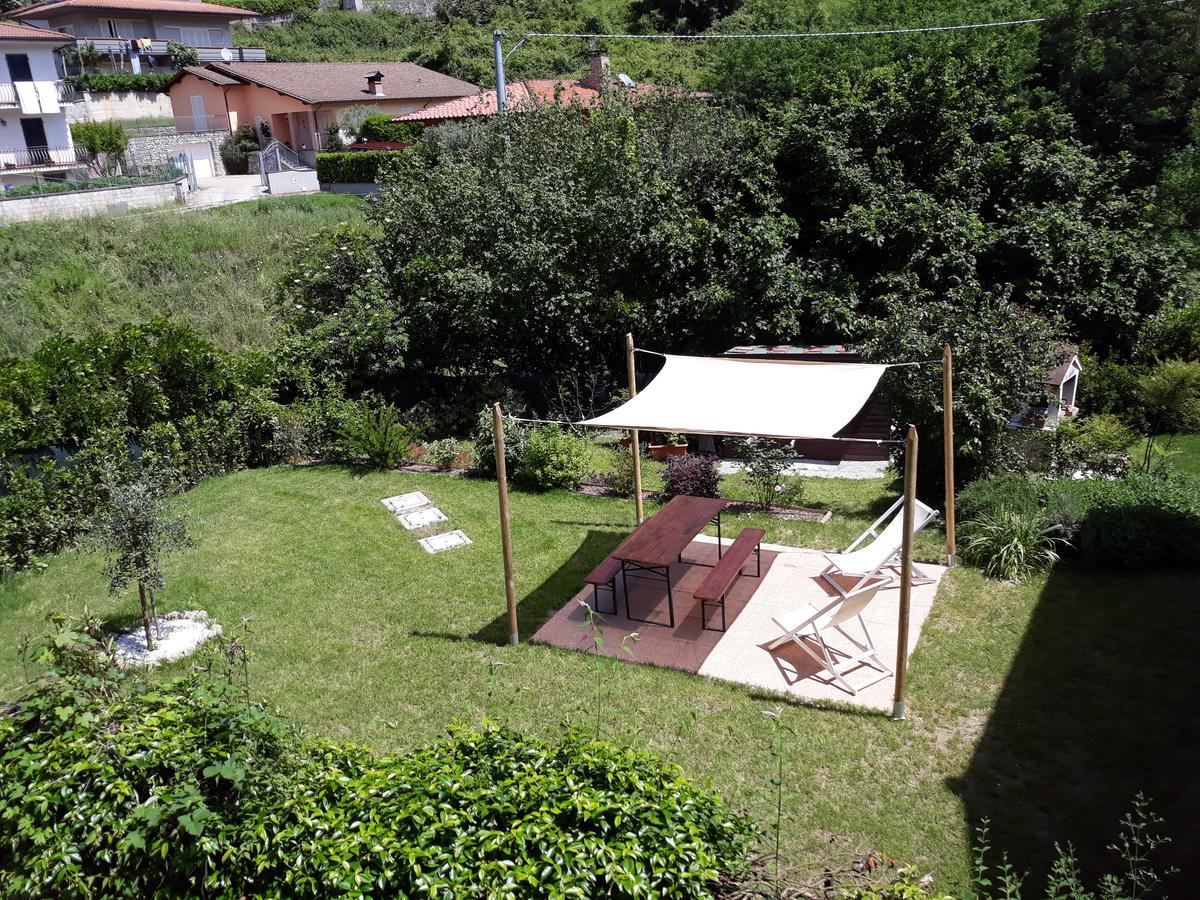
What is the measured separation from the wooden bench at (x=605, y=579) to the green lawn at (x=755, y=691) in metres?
0.49

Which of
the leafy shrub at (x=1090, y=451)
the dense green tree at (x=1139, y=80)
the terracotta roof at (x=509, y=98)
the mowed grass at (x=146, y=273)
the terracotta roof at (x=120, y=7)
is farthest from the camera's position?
the terracotta roof at (x=120, y=7)

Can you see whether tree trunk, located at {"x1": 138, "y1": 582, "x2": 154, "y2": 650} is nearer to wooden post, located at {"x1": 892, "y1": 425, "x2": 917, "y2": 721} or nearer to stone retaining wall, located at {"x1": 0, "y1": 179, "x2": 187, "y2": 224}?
wooden post, located at {"x1": 892, "y1": 425, "x2": 917, "y2": 721}

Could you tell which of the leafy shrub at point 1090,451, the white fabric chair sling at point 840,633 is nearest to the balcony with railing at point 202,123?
the leafy shrub at point 1090,451

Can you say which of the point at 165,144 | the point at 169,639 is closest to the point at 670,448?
the point at 169,639

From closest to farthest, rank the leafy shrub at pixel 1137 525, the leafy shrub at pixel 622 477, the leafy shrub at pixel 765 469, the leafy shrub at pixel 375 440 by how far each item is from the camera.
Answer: the leafy shrub at pixel 1137 525 → the leafy shrub at pixel 765 469 → the leafy shrub at pixel 622 477 → the leafy shrub at pixel 375 440

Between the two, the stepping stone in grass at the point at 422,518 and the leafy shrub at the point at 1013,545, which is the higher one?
the leafy shrub at the point at 1013,545

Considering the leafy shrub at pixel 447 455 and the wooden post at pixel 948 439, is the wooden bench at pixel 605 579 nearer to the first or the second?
the wooden post at pixel 948 439

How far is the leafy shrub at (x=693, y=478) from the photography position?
465 inches

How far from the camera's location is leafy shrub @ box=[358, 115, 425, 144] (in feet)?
108

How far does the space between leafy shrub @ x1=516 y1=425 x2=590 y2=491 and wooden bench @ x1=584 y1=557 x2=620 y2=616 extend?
10.6 ft

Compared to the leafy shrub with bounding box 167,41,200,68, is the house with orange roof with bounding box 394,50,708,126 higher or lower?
lower

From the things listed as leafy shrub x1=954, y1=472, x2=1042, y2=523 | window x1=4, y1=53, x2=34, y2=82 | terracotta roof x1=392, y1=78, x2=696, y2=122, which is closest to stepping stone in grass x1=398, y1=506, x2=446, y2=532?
leafy shrub x1=954, y1=472, x2=1042, y2=523

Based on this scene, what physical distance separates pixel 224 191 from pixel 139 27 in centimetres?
2784

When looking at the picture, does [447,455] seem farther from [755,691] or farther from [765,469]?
[755,691]
